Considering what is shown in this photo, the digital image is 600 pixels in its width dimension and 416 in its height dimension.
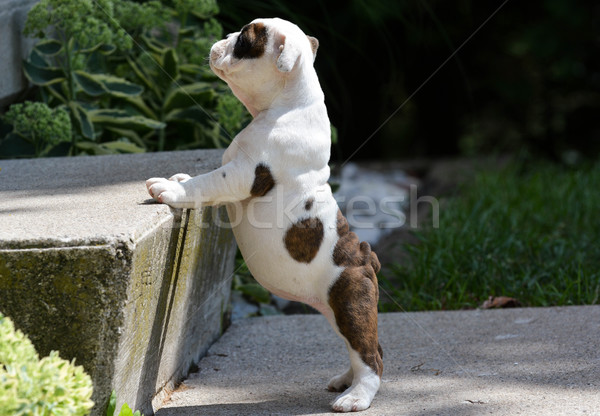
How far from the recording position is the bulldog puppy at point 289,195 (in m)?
1.98

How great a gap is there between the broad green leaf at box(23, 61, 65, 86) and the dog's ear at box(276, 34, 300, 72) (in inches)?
64.2

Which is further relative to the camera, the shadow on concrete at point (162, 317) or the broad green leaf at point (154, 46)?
the broad green leaf at point (154, 46)

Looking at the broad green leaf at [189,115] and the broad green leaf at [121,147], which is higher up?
the broad green leaf at [189,115]

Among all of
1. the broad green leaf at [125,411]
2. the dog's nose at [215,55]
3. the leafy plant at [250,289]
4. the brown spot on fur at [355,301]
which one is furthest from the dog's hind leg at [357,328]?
the leafy plant at [250,289]

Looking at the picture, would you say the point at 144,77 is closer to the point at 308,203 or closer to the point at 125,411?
the point at 308,203

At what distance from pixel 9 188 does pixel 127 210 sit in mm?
563

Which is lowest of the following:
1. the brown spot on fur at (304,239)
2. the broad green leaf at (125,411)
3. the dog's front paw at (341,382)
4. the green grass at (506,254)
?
the green grass at (506,254)

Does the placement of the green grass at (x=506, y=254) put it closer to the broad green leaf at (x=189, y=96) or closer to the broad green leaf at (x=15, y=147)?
the broad green leaf at (x=189, y=96)

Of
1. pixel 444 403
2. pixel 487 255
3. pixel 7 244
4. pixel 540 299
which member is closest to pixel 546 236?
pixel 487 255

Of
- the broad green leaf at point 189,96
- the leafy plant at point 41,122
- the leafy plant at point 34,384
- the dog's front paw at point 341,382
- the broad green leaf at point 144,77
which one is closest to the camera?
the leafy plant at point 34,384

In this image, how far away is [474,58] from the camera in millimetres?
7156

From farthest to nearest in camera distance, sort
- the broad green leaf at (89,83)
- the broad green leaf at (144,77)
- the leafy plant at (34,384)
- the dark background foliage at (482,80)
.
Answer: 1. the dark background foliage at (482,80)
2. the broad green leaf at (144,77)
3. the broad green leaf at (89,83)
4. the leafy plant at (34,384)

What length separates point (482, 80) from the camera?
23.5 ft

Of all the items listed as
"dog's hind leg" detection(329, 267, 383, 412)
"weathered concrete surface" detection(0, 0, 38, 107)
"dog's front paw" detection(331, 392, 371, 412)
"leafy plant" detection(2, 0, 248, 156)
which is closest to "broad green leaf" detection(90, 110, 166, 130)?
"leafy plant" detection(2, 0, 248, 156)
